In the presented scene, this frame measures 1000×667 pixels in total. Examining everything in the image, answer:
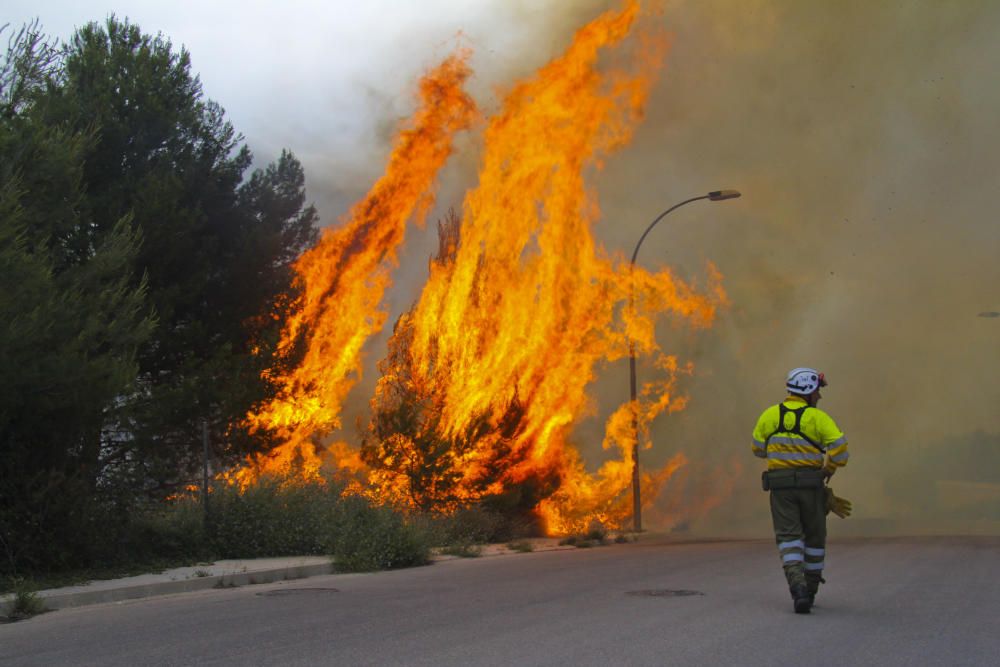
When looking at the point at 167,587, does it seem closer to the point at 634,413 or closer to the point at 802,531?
the point at 802,531

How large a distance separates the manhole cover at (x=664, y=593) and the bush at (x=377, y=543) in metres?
5.33

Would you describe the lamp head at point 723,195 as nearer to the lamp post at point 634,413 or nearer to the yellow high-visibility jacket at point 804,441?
the lamp post at point 634,413

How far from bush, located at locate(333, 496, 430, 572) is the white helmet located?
302 inches

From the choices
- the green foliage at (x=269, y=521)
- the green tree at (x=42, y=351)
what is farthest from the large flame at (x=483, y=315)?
the green tree at (x=42, y=351)

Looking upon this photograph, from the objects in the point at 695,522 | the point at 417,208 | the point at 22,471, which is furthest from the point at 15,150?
the point at 695,522

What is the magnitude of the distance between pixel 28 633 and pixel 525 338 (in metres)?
15.8

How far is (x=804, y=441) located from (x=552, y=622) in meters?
2.62

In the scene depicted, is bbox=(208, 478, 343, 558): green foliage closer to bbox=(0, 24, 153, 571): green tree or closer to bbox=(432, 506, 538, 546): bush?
bbox=(0, 24, 153, 571): green tree

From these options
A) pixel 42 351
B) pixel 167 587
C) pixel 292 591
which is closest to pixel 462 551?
pixel 292 591

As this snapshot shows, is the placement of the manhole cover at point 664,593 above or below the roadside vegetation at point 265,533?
below

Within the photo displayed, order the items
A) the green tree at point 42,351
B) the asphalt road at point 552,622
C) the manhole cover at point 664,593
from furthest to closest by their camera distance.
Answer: the green tree at point 42,351 → the manhole cover at point 664,593 → the asphalt road at point 552,622

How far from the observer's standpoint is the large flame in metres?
22.8

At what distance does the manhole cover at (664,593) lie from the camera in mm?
10258

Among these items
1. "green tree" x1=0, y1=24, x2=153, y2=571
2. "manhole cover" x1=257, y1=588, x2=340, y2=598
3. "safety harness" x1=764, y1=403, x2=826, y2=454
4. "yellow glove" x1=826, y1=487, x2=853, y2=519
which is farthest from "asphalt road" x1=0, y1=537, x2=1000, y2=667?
"green tree" x1=0, y1=24, x2=153, y2=571
